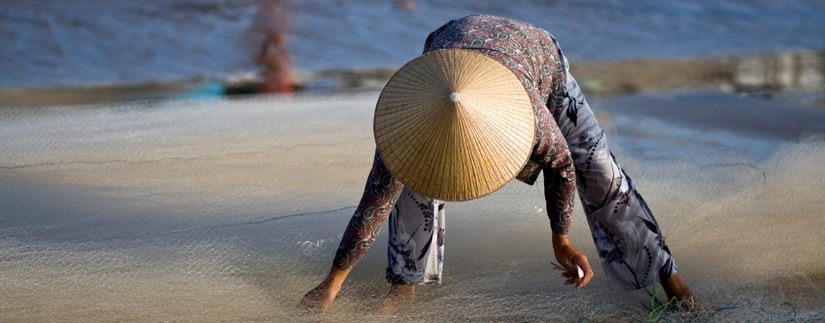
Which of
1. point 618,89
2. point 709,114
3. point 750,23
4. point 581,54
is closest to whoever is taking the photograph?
point 709,114

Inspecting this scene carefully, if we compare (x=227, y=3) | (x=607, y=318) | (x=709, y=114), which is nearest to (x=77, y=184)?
(x=607, y=318)

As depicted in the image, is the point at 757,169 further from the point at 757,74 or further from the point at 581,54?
the point at 581,54

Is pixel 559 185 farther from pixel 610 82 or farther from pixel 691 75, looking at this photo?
pixel 691 75

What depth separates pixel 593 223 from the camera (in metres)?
2.95

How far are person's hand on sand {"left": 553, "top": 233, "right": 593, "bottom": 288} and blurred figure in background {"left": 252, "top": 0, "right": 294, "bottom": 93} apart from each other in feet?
13.2

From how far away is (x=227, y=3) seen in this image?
32.6ft

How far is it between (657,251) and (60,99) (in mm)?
4095

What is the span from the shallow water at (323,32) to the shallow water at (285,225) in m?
2.60

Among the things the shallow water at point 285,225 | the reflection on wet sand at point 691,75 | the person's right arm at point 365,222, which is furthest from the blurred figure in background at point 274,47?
the person's right arm at point 365,222

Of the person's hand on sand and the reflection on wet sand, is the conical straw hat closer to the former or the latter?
the person's hand on sand

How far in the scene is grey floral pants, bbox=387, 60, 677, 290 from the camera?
109 inches

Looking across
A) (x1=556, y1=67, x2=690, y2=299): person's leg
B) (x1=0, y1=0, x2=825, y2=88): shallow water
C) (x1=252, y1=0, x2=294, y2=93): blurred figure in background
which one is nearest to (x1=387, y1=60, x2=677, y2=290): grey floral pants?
(x1=556, y1=67, x2=690, y2=299): person's leg

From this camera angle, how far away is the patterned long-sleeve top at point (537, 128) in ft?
7.85

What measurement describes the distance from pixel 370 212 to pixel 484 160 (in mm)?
375
